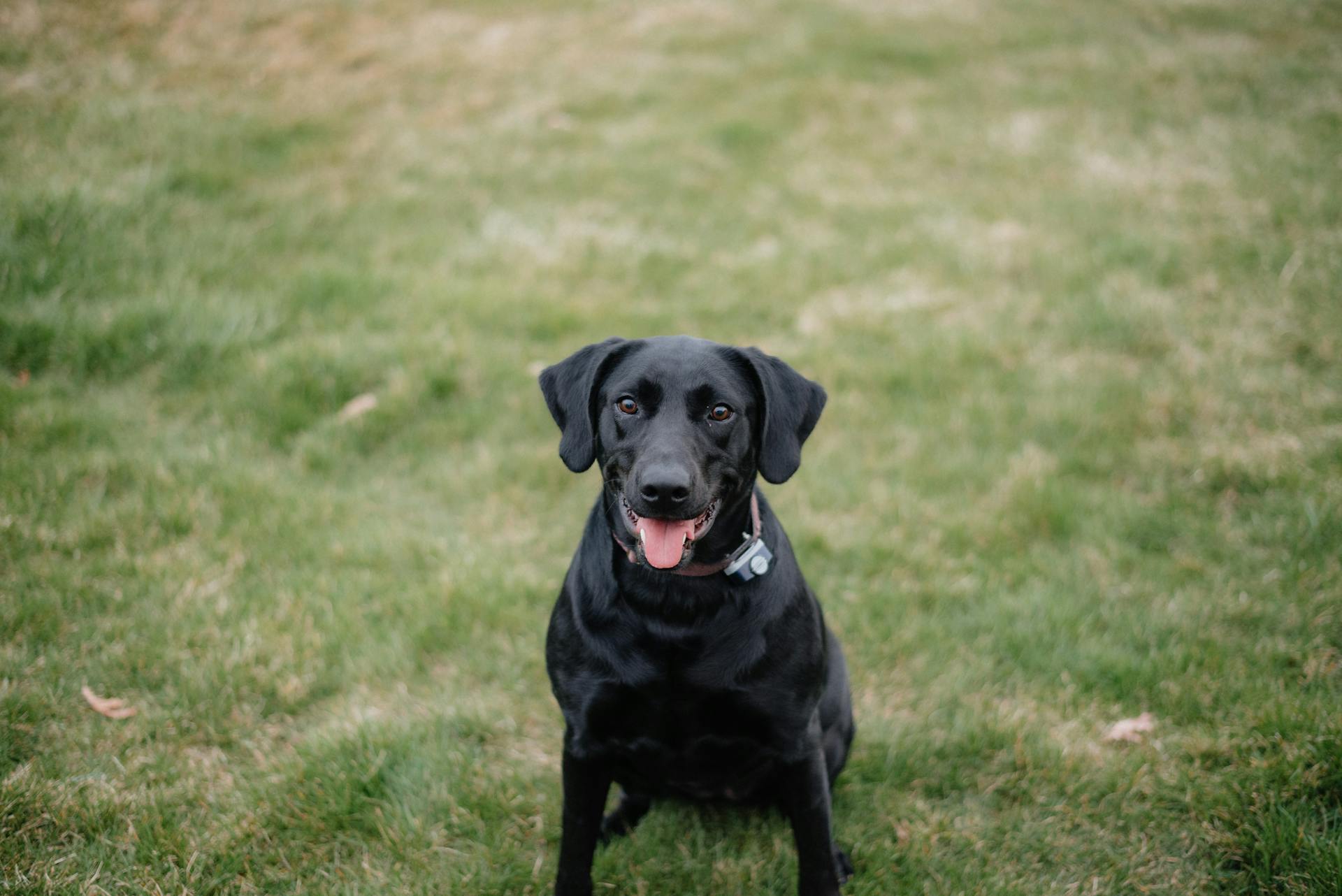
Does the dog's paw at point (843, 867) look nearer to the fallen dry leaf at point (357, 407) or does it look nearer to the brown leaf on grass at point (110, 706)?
the brown leaf on grass at point (110, 706)

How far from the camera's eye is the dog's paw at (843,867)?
3131 millimetres

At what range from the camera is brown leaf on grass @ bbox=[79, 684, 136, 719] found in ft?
11.6

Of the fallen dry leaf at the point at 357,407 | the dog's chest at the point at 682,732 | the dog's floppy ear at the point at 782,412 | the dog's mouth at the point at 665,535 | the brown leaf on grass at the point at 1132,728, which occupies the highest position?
the dog's floppy ear at the point at 782,412

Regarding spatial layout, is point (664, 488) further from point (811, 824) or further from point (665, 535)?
point (811, 824)

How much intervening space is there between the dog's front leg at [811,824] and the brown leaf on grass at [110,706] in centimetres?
258

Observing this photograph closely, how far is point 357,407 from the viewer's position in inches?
218

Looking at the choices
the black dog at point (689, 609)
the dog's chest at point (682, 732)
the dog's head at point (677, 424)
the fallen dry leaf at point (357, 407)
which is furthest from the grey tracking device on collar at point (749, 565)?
the fallen dry leaf at point (357, 407)

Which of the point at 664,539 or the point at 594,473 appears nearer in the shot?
the point at 664,539

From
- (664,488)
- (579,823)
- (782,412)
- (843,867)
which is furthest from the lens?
(843,867)

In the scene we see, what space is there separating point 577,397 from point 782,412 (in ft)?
2.23

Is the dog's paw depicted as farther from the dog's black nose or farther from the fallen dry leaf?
the fallen dry leaf

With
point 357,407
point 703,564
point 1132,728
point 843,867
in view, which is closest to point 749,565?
point 703,564

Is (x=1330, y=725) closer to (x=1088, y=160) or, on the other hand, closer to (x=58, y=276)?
(x=1088, y=160)

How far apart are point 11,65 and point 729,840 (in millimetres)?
9305
